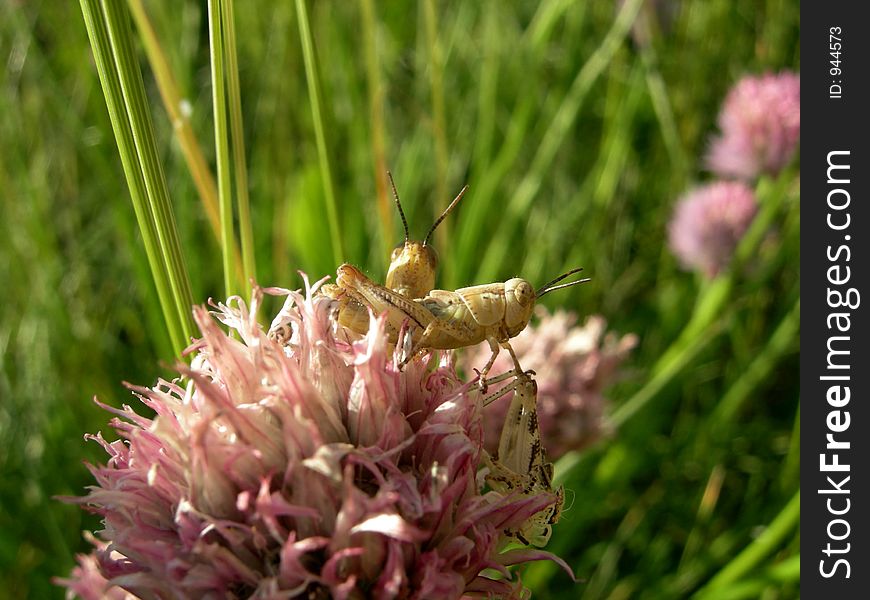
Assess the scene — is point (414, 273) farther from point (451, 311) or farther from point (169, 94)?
point (169, 94)

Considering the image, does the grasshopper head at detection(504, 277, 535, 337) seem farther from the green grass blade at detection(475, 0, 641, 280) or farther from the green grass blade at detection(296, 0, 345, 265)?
the green grass blade at detection(475, 0, 641, 280)

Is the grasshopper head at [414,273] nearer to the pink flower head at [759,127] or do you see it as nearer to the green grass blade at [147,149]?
the green grass blade at [147,149]

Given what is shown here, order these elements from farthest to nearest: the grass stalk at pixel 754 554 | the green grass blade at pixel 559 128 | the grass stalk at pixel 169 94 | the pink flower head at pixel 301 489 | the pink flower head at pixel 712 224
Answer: the green grass blade at pixel 559 128, the pink flower head at pixel 712 224, the grass stalk at pixel 754 554, the grass stalk at pixel 169 94, the pink flower head at pixel 301 489

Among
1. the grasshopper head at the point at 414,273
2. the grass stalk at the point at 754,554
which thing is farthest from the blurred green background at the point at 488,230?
the grasshopper head at the point at 414,273

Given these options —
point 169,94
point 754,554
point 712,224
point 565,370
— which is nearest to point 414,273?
point 169,94

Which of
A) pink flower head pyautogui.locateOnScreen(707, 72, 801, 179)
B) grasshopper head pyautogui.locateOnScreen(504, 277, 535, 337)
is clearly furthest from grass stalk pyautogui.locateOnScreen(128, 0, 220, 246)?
pink flower head pyautogui.locateOnScreen(707, 72, 801, 179)
